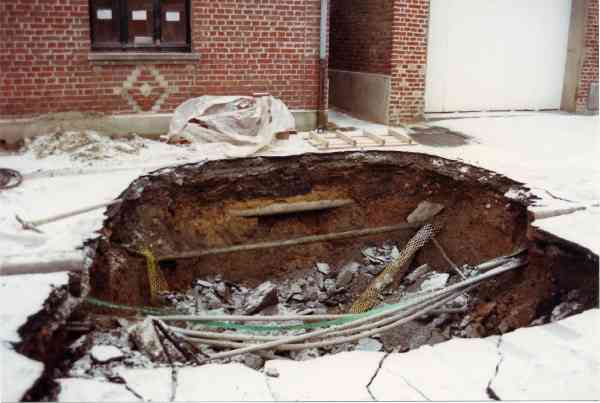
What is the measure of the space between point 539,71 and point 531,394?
33.8 ft

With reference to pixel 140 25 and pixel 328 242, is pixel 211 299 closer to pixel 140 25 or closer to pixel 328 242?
pixel 328 242

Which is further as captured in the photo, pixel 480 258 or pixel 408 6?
pixel 408 6

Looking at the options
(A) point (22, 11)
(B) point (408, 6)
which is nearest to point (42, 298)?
(A) point (22, 11)

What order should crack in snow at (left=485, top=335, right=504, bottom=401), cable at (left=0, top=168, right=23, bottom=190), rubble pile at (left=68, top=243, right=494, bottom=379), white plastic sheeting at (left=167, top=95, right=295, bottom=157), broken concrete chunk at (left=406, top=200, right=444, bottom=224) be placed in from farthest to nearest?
white plastic sheeting at (left=167, top=95, right=295, bottom=157), broken concrete chunk at (left=406, top=200, right=444, bottom=224), cable at (left=0, top=168, right=23, bottom=190), rubble pile at (left=68, top=243, right=494, bottom=379), crack in snow at (left=485, top=335, right=504, bottom=401)

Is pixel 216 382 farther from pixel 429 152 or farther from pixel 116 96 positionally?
pixel 116 96

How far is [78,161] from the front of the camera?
773 centimetres

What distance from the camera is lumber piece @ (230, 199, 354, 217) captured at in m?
7.64

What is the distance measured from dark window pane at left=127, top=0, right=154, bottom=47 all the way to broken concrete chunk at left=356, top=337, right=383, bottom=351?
5.52 metres

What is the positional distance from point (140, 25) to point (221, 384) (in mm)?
6703

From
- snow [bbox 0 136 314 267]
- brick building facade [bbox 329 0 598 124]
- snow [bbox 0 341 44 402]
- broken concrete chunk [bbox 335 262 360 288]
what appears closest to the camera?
snow [bbox 0 341 44 402]

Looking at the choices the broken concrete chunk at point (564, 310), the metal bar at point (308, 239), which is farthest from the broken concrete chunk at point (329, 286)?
the broken concrete chunk at point (564, 310)

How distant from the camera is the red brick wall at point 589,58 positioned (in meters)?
11.7

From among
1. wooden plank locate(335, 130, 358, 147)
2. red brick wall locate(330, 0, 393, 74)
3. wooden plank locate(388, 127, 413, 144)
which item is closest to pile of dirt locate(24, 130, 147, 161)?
wooden plank locate(335, 130, 358, 147)

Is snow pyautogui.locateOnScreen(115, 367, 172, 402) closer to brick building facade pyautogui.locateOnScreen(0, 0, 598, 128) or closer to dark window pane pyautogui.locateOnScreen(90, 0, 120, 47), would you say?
brick building facade pyautogui.locateOnScreen(0, 0, 598, 128)
